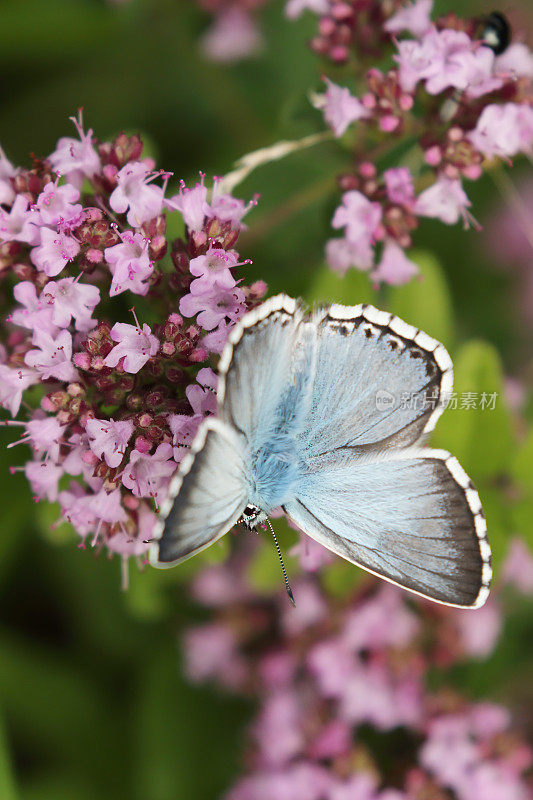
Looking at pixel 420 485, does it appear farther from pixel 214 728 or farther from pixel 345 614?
pixel 214 728

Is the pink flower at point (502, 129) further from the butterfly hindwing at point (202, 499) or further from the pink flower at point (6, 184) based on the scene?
the pink flower at point (6, 184)

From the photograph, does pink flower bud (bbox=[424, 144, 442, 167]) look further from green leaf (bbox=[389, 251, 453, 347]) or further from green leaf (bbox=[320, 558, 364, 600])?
green leaf (bbox=[320, 558, 364, 600])

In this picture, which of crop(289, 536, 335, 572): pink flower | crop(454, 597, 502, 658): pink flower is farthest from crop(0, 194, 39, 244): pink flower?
crop(454, 597, 502, 658): pink flower

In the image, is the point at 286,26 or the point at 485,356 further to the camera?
the point at 286,26

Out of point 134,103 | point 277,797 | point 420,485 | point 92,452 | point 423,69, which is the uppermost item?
point 134,103

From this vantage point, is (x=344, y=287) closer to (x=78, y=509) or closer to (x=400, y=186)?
(x=400, y=186)

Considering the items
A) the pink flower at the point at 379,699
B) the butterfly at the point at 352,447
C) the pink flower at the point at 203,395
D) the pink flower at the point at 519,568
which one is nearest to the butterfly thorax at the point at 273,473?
the butterfly at the point at 352,447

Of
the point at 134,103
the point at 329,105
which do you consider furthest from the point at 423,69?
the point at 134,103

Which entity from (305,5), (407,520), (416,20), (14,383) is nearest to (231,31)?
(305,5)
